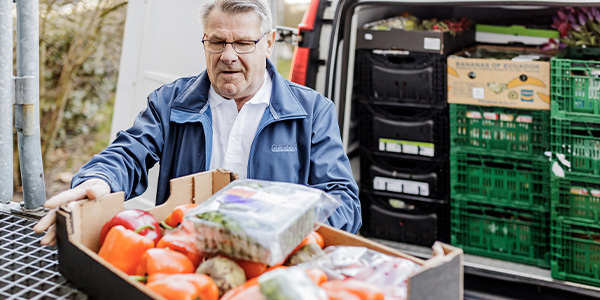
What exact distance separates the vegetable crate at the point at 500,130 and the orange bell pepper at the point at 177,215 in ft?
8.43

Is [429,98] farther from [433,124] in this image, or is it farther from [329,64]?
[329,64]

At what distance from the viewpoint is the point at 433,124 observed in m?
3.79

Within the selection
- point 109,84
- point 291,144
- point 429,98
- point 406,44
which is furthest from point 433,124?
point 109,84

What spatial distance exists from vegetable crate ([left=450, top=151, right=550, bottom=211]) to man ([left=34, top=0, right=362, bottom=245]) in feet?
5.51

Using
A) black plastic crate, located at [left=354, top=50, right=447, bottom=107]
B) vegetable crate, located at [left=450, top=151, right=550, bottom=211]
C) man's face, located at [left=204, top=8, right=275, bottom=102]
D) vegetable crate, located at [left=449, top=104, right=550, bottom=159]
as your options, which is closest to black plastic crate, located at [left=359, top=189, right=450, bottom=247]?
vegetable crate, located at [left=450, top=151, right=550, bottom=211]

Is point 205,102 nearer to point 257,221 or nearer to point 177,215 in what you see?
point 177,215

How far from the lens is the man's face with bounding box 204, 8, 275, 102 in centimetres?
217

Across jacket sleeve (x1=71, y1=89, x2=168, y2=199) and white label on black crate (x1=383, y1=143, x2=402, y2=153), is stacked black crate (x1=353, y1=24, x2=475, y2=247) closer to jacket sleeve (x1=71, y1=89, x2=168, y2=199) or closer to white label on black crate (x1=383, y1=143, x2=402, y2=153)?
white label on black crate (x1=383, y1=143, x2=402, y2=153)

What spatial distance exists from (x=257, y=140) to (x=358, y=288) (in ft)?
3.95

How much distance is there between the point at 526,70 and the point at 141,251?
9.06ft

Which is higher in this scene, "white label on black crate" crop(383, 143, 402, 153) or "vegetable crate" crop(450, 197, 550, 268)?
"white label on black crate" crop(383, 143, 402, 153)

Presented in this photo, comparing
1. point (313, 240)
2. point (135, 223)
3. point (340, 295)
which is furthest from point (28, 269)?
point (340, 295)

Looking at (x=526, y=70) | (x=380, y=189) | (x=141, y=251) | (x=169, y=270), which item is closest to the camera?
(x=169, y=270)

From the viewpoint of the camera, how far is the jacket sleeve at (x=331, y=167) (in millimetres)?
1985
